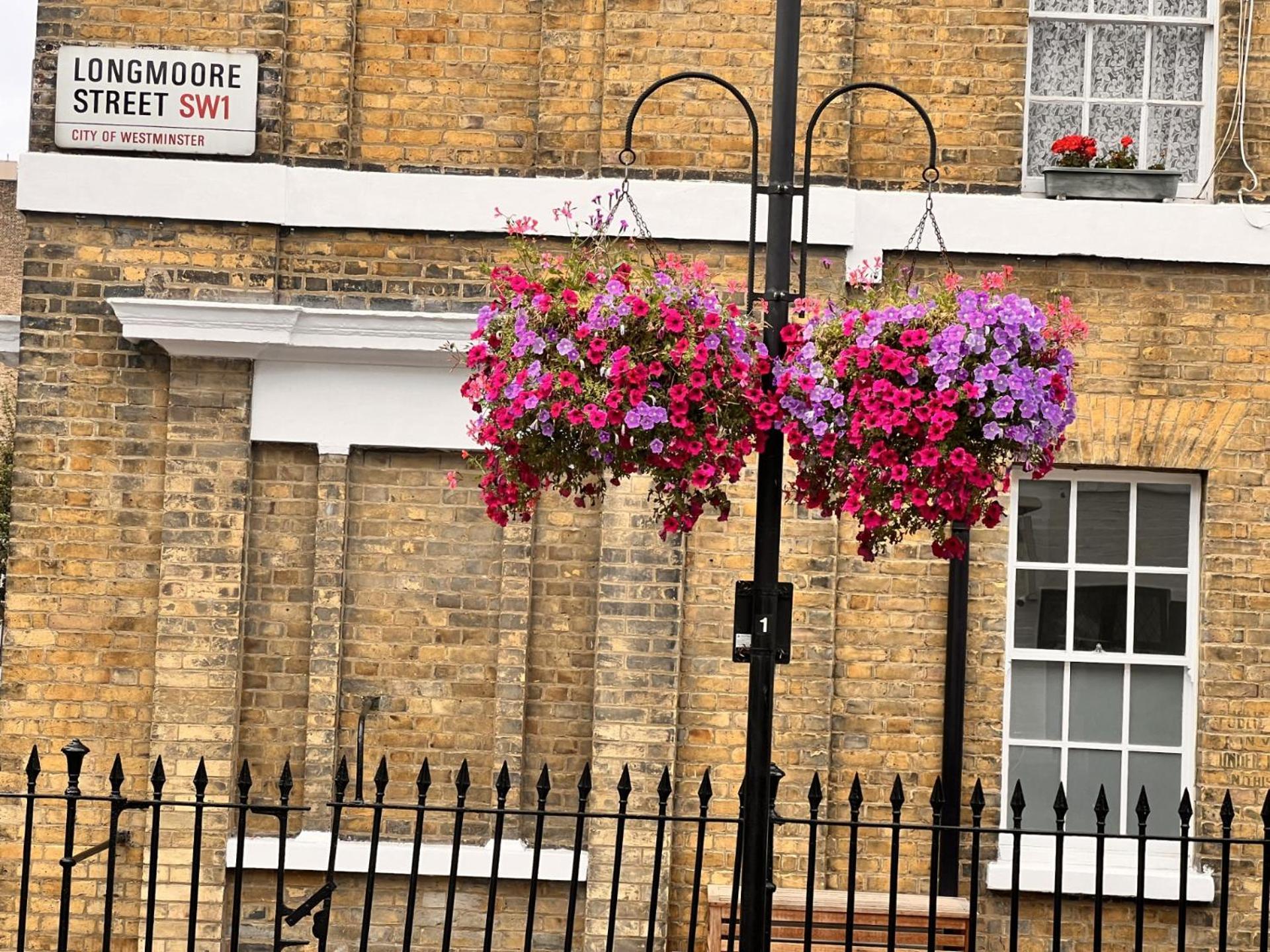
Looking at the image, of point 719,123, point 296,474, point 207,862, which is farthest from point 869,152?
point 207,862

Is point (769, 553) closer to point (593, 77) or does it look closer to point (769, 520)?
point (769, 520)

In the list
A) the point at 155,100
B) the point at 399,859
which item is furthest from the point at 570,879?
the point at 155,100

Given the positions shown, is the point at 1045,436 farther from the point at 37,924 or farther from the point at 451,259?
the point at 37,924

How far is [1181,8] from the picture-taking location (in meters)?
7.57

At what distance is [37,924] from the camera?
7.21 m

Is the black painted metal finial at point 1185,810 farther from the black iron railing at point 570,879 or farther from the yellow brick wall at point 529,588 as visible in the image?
the yellow brick wall at point 529,588

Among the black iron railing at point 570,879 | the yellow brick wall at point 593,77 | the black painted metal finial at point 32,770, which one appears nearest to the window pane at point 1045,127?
the yellow brick wall at point 593,77

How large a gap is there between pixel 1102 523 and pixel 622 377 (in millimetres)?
4093

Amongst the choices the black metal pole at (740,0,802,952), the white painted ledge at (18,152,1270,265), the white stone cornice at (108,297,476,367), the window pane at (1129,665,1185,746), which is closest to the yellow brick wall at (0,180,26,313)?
the white painted ledge at (18,152,1270,265)

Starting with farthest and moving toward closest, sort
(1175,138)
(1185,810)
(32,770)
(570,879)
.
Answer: (1175,138) → (570,879) → (32,770) → (1185,810)

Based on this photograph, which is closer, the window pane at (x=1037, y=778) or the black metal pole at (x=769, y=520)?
the black metal pole at (x=769, y=520)

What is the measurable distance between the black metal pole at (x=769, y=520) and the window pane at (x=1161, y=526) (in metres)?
3.67

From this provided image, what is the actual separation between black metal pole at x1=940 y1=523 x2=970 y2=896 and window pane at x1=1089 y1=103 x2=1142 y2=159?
2.15 metres

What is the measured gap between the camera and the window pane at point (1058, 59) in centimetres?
757
